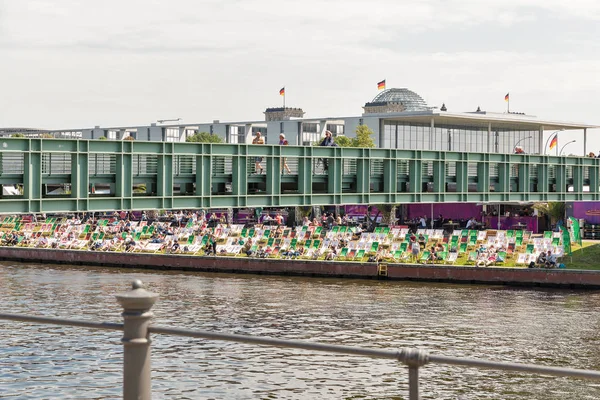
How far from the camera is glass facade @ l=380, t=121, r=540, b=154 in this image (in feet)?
388

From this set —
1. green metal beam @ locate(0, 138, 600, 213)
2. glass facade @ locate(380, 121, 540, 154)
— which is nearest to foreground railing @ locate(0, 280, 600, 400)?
green metal beam @ locate(0, 138, 600, 213)

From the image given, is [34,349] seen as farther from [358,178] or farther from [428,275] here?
[428,275]

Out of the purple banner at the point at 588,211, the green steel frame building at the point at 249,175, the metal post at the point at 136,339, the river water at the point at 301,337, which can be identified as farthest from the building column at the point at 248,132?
the metal post at the point at 136,339

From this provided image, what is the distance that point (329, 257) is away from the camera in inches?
2248

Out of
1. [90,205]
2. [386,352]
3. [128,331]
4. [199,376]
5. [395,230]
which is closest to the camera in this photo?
[386,352]

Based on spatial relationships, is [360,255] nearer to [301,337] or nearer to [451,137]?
[301,337]

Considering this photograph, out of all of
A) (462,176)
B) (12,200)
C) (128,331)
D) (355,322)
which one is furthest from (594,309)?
(128,331)

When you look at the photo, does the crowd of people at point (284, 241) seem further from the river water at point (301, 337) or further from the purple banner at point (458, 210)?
the purple banner at point (458, 210)

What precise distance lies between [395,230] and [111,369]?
37.6m

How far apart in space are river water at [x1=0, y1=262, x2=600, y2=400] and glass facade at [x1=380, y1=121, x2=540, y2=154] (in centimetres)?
6553

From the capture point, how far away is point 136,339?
514 cm

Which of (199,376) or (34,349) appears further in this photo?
(34,349)

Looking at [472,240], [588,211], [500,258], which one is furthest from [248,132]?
[500,258]

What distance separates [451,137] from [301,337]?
9243cm
